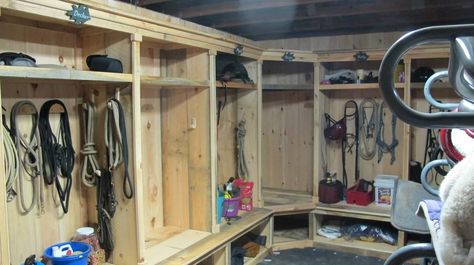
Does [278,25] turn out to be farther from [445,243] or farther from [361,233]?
[445,243]

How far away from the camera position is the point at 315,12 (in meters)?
3.35

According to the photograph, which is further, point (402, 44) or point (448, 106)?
point (448, 106)

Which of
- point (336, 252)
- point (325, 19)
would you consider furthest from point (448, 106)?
point (336, 252)

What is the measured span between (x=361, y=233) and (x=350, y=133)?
106cm

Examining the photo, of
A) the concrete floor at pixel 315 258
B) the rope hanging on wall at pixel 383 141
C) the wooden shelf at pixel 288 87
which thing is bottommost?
the concrete floor at pixel 315 258

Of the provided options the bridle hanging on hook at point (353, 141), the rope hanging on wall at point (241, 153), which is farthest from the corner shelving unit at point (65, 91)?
the bridle hanging on hook at point (353, 141)

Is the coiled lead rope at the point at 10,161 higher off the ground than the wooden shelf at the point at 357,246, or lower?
higher

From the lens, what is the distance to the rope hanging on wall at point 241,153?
3.89 m

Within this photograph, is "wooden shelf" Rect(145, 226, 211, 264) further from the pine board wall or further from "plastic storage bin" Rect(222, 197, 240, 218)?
the pine board wall

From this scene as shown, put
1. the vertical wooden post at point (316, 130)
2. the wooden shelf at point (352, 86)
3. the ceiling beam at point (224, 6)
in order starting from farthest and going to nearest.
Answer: the vertical wooden post at point (316, 130) → the wooden shelf at point (352, 86) → the ceiling beam at point (224, 6)

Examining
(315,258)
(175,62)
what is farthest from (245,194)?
(175,62)

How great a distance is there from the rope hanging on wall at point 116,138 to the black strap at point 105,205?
0.10 meters

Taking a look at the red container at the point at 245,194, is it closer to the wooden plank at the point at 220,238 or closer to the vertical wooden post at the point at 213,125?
the wooden plank at the point at 220,238

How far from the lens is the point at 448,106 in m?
1.19
